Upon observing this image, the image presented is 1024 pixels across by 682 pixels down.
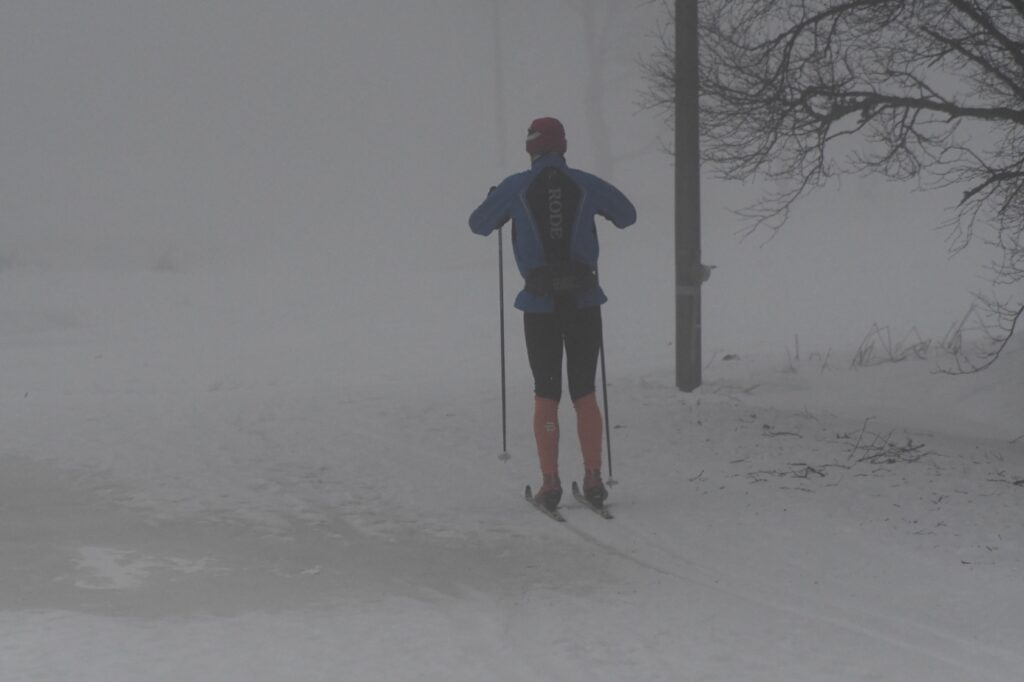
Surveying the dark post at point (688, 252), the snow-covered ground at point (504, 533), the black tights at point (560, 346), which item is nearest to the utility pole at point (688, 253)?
the dark post at point (688, 252)

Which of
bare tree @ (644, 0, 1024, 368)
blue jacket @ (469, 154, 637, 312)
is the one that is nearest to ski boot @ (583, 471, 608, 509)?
blue jacket @ (469, 154, 637, 312)

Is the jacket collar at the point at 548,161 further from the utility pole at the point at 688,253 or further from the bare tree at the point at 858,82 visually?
the utility pole at the point at 688,253

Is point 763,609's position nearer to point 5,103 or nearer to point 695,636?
point 695,636

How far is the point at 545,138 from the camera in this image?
25.7 feet

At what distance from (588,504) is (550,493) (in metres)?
0.29

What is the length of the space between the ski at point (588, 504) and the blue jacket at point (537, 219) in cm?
115

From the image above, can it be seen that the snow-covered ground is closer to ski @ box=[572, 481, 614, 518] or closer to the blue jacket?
ski @ box=[572, 481, 614, 518]

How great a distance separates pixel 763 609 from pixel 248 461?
5.03 m

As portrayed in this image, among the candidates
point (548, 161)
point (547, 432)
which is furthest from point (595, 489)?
point (548, 161)

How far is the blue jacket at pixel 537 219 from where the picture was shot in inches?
304

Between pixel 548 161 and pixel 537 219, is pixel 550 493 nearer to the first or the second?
pixel 537 219

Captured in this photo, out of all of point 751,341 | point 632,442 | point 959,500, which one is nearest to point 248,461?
point 632,442

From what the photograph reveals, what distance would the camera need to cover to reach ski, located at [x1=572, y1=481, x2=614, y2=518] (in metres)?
7.63

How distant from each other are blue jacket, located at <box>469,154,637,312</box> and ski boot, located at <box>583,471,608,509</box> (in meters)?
1.00
